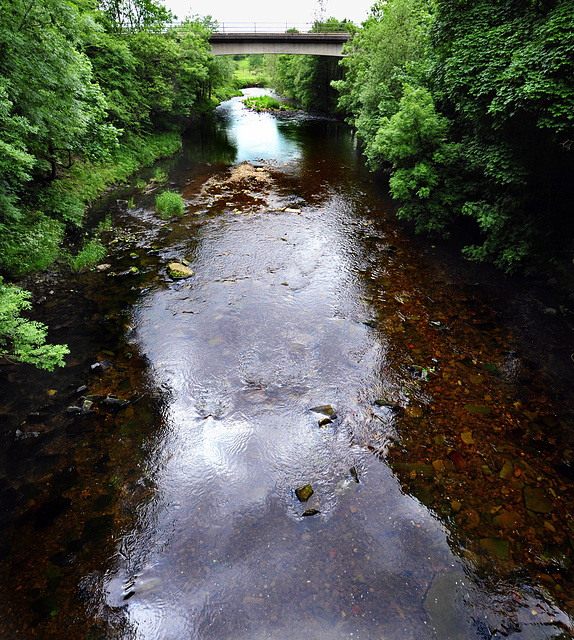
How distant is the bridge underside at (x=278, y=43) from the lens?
4103 cm

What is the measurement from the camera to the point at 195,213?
19.9 meters

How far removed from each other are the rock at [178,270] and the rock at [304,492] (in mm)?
10027

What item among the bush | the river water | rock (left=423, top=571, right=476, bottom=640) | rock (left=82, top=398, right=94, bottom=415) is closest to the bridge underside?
the bush

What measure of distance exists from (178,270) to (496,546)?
1332 centimetres

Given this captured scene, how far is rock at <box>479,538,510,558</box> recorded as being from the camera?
6246 millimetres

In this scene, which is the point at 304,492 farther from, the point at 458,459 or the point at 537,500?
the point at 537,500

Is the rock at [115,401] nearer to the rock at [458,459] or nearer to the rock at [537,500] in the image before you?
the rock at [458,459]

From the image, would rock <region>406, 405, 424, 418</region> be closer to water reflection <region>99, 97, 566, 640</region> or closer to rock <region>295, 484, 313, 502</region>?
water reflection <region>99, 97, 566, 640</region>

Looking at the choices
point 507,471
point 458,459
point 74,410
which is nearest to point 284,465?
point 458,459

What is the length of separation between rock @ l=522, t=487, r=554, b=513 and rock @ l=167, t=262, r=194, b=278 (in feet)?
42.4

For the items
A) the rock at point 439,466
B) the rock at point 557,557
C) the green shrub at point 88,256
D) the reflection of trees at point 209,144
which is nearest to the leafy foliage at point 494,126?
the rock at point 439,466

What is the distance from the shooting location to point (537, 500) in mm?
6957

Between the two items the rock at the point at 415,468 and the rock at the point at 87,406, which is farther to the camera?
the rock at the point at 87,406

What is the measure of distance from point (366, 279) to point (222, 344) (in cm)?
674
